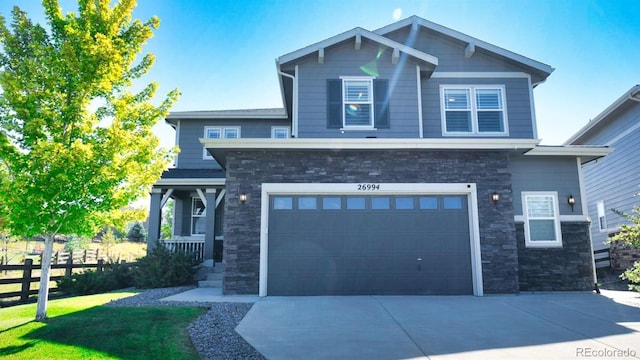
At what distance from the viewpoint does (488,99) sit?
38.1ft

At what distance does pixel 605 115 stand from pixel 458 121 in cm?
784

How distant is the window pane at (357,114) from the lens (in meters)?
10.7

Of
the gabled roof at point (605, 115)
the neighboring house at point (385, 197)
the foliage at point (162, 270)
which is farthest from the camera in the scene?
the gabled roof at point (605, 115)

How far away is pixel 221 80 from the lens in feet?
43.0

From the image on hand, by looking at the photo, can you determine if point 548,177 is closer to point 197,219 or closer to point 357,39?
point 357,39

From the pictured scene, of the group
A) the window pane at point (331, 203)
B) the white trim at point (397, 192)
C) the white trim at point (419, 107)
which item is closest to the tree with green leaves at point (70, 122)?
the white trim at point (397, 192)

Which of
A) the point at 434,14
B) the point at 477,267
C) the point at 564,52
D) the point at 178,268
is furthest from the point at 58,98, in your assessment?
the point at 564,52

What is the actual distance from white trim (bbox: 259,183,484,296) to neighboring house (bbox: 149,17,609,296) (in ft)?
0.08

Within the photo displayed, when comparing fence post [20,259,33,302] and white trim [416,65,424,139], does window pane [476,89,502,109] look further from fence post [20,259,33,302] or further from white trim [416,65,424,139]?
fence post [20,259,33,302]

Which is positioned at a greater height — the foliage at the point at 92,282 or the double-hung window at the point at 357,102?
the double-hung window at the point at 357,102

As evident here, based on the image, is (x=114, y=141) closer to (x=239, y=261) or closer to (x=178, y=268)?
(x=239, y=261)

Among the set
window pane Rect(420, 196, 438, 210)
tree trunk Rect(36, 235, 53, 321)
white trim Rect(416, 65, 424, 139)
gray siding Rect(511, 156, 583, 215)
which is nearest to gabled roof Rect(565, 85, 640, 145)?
gray siding Rect(511, 156, 583, 215)

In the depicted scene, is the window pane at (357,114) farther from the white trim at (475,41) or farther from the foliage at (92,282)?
the foliage at (92,282)

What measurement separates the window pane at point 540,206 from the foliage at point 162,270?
32.1 feet
